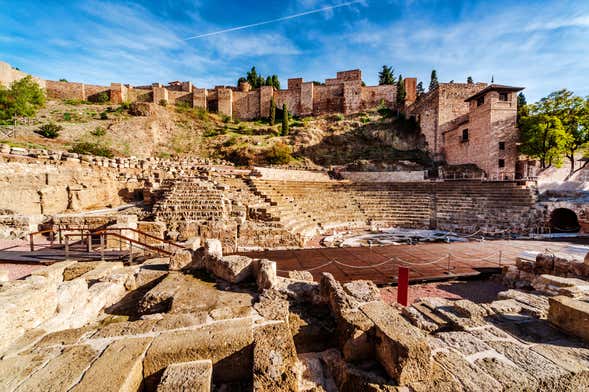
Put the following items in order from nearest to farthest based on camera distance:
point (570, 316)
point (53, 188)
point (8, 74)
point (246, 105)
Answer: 1. point (570, 316)
2. point (53, 188)
3. point (8, 74)
4. point (246, 105)

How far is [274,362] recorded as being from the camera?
187 centimetres

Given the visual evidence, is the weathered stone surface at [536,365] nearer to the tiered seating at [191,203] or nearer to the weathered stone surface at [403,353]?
the weathered stone surface at [403,353]

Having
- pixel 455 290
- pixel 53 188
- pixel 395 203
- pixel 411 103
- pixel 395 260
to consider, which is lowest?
pixel 455 290

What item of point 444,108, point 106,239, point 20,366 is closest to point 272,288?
point 20,366

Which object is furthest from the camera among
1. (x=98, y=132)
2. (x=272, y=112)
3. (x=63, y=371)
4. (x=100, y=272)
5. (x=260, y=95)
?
(x=260, y=95)

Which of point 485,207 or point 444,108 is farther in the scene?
point 444,108

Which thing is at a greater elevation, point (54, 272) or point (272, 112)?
point (272, 112)

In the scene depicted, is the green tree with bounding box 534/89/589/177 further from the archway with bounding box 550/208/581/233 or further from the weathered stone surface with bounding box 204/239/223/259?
the weathered stone surface with bounding box 204/239/223/259

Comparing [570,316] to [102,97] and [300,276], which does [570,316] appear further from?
[102,97]

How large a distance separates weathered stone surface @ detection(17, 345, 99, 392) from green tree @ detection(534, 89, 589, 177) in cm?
2783

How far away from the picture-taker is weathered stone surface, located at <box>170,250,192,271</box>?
433cm

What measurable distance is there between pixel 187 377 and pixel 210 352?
299 millimetres

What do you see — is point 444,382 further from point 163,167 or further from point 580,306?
point 163,167

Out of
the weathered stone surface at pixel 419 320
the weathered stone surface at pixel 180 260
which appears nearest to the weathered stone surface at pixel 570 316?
the weathered stone surface at pixel 419 320
